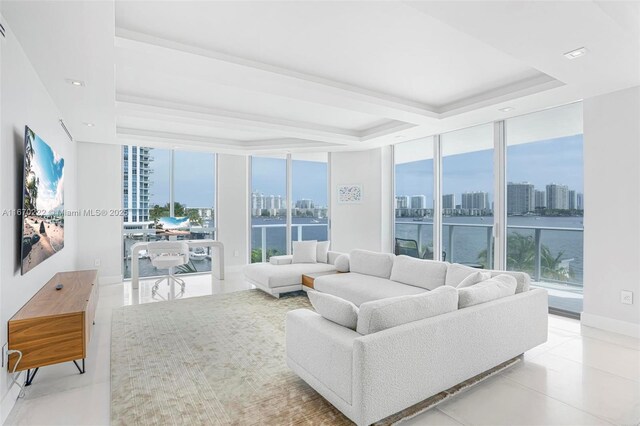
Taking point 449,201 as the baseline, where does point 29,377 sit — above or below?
below

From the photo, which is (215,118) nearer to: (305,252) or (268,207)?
(305,252)

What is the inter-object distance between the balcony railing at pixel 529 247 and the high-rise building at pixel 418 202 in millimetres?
623

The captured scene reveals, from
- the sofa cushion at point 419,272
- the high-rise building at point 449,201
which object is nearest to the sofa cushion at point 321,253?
→ the sofa cushion at point 419,272

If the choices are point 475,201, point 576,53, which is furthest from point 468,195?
point 576,53

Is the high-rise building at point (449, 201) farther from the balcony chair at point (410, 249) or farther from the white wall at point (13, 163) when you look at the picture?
the white wall at point (13, 163)

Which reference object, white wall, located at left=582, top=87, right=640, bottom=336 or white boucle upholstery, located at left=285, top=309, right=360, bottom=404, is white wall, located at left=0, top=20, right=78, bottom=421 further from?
white wall, located at left=582, top=87, right=640, bottom=336

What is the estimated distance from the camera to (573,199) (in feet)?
14.6

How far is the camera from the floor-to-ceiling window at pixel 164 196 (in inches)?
266


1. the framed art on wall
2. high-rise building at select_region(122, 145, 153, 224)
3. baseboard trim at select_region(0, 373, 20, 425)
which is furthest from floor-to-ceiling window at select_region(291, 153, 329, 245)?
baseboard trim at select_region(0, 373, 20, 425)

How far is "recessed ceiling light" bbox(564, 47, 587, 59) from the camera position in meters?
2.73

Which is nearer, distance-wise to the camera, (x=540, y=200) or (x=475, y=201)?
(x=540, y=200)

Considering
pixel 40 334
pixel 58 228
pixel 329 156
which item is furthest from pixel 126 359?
pixel 329 156

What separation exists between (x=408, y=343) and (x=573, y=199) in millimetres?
3761

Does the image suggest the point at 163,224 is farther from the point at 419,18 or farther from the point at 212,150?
the point at 419,18
